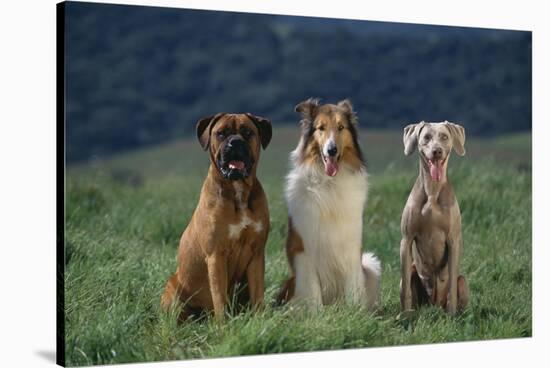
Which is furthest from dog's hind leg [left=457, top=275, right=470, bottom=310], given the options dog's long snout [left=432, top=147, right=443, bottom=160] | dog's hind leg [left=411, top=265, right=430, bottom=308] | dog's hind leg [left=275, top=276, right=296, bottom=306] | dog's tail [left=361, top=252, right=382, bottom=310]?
dog's hind leg [left=275, top=276, right=296, bottom=306]

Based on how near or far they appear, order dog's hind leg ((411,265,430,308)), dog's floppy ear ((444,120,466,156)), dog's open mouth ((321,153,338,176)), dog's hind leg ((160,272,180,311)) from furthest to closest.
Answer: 1. dog's hind leg ((411,265,430,308))
2. dog's floppy ear ((444,120,466,156))
3. dog's open mouth ((321,153,338,176))
4. dog's hind leg ((160,272,180,311))

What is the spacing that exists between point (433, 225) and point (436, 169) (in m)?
0.37

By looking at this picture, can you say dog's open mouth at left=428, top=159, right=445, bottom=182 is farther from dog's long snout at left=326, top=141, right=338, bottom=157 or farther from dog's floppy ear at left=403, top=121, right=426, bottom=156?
dog's long snout at left=326, top=141, right=338, bottom=157

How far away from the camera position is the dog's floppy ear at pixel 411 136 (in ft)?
19.2

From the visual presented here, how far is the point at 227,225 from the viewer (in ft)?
16.8

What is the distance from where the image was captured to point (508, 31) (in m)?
6.63

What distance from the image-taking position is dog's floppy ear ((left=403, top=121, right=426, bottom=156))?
585cm

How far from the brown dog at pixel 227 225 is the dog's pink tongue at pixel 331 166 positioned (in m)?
0.42

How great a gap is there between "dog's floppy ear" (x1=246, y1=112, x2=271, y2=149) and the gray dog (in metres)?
1.09

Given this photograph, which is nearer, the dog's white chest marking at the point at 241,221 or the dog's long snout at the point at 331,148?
the dog's white chest marking at the point at 241,221

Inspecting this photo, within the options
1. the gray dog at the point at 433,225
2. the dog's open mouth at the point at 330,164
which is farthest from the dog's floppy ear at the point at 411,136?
the dog's open mouth at the point at 330,164

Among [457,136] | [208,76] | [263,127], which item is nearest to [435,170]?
[457,136]

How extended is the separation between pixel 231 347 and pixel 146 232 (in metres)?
2.49

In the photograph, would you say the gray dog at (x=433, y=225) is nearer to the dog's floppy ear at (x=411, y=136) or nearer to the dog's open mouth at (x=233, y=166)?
the dog's floppy ear at (x=411, y=136)
